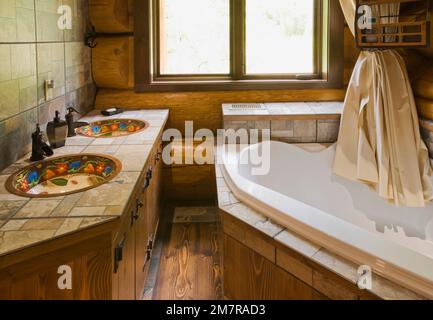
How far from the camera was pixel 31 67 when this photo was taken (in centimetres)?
205

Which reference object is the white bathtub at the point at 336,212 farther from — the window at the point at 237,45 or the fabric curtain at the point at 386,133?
the window at the point at 237,45

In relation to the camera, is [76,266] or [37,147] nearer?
[76,266]

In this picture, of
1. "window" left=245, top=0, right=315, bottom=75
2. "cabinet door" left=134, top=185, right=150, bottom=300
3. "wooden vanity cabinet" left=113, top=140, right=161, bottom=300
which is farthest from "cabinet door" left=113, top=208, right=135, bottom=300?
"window" left=245, top=0, right=315, bottom=75

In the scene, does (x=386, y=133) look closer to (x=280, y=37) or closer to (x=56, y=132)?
(x=280, y=37)

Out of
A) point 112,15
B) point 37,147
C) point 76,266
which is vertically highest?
point 112,15

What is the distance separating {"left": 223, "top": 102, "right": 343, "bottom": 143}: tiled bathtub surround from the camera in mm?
2979

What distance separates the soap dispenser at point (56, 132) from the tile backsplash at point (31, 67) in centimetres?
10

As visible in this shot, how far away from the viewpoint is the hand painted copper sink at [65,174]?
65.8 inches

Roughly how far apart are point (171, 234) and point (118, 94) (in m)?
1.25

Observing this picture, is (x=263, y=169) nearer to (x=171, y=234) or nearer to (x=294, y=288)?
→ (x=171, y=234)

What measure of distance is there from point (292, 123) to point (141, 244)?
1.50 meters

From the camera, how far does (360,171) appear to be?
254 centimetres

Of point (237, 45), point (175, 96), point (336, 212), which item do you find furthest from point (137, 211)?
point (237, 45)
